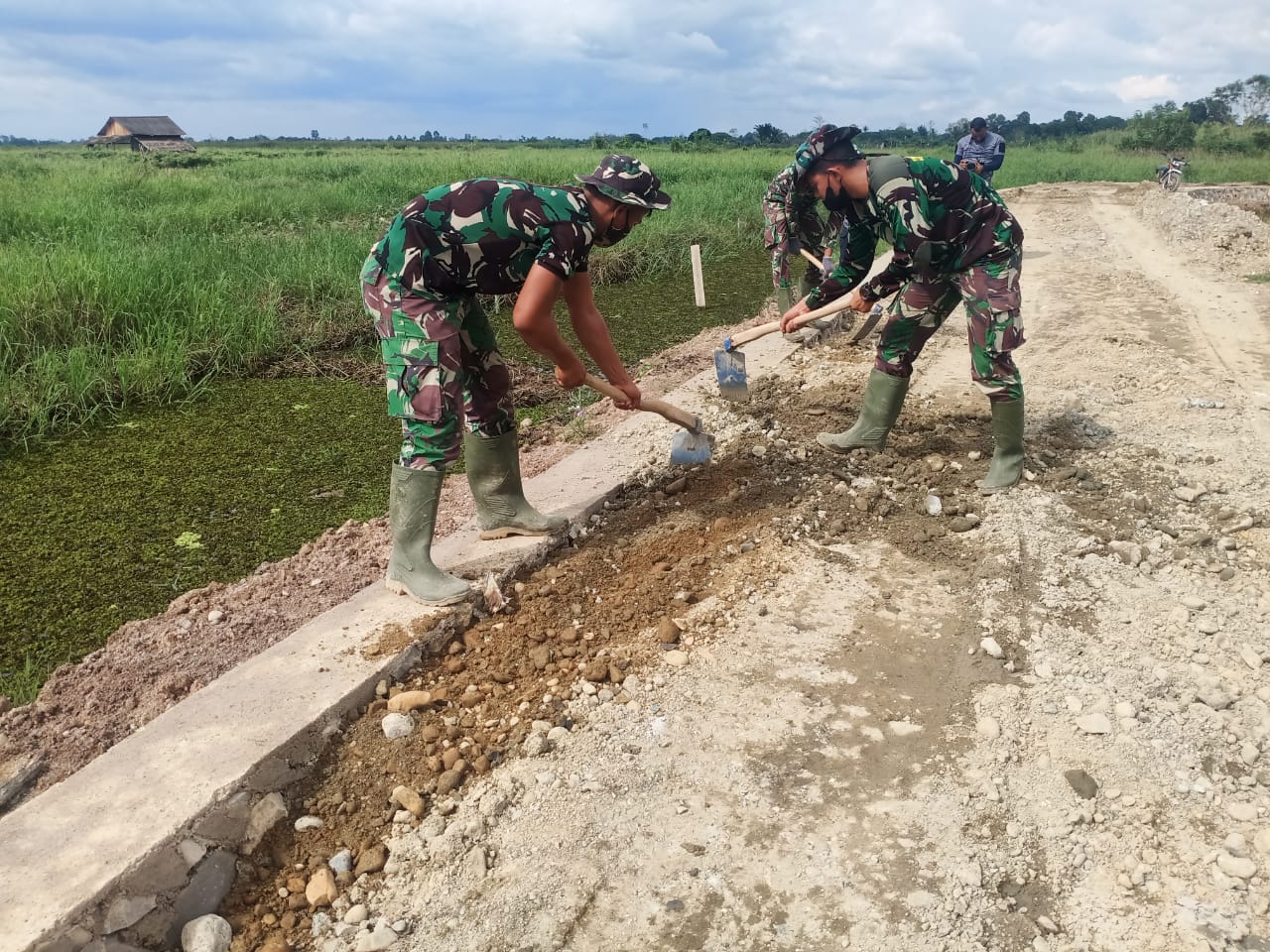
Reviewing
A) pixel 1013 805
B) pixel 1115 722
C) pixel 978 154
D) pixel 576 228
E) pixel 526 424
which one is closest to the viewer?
pixel 1013 805

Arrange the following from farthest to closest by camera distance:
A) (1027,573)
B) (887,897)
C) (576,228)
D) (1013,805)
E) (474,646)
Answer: (1027,573), (474,646), (576,228), (1013,805), (887,897)

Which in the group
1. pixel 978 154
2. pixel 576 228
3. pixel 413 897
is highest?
pixel 978 154

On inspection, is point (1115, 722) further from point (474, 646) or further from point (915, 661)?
point (474, 646)

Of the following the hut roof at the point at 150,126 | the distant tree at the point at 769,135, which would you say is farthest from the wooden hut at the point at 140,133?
the distant tree at the point at 769,135

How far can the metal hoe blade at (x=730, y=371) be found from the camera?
4395 millimetres

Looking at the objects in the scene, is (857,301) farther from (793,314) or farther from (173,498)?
(173,498)

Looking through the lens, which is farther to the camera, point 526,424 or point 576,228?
point 526,424

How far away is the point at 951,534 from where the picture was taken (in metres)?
3.29

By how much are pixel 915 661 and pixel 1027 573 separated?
727mm

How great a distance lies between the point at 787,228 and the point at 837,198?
10.6ft

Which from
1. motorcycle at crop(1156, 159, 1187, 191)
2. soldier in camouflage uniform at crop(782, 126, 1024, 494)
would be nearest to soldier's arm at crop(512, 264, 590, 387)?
soldier in camouflage uniform at crop(782, 126, 1024, 494)

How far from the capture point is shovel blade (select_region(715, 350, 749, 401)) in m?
4.39

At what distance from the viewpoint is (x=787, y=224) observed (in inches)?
253

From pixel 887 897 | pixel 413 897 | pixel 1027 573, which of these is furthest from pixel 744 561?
pixel 413 897
